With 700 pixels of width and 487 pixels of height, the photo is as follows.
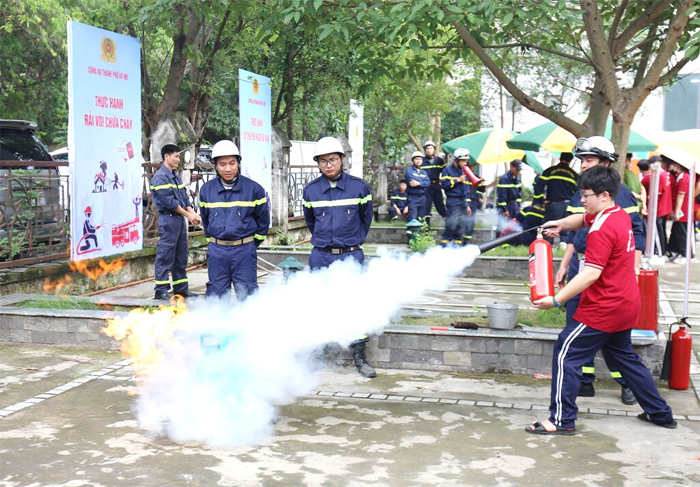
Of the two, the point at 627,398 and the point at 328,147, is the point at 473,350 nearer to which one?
the point at 627,398

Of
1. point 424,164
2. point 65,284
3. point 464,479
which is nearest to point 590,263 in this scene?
point 464,479

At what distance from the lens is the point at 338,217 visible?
7086mm

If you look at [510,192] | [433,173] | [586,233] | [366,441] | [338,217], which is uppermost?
[433,173]

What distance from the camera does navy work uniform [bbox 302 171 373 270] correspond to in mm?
7078

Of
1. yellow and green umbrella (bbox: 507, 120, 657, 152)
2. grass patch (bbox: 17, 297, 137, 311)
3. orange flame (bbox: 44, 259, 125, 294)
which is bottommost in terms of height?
grass patch (bbox: 17, 297, 137, 311)

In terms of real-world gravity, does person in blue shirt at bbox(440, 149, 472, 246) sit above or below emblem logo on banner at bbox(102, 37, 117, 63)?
below

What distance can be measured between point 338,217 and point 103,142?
431cm

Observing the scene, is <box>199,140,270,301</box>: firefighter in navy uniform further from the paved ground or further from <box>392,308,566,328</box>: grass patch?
<box>392,308,566,328</box>: grass patch

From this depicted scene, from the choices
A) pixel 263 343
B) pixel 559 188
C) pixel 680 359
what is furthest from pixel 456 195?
pixel 263 343

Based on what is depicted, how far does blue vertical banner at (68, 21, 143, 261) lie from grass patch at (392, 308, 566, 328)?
4270mm

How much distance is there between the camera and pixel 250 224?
734cm

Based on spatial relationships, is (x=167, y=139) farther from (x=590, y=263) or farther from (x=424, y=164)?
(x=590, y=263)

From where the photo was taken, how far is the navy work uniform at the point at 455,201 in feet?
48.8

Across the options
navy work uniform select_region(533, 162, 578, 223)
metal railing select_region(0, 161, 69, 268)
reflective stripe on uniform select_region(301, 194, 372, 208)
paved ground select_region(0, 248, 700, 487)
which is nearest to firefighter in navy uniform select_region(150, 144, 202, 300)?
metal railing select_region(0, 161, 69, 268)
